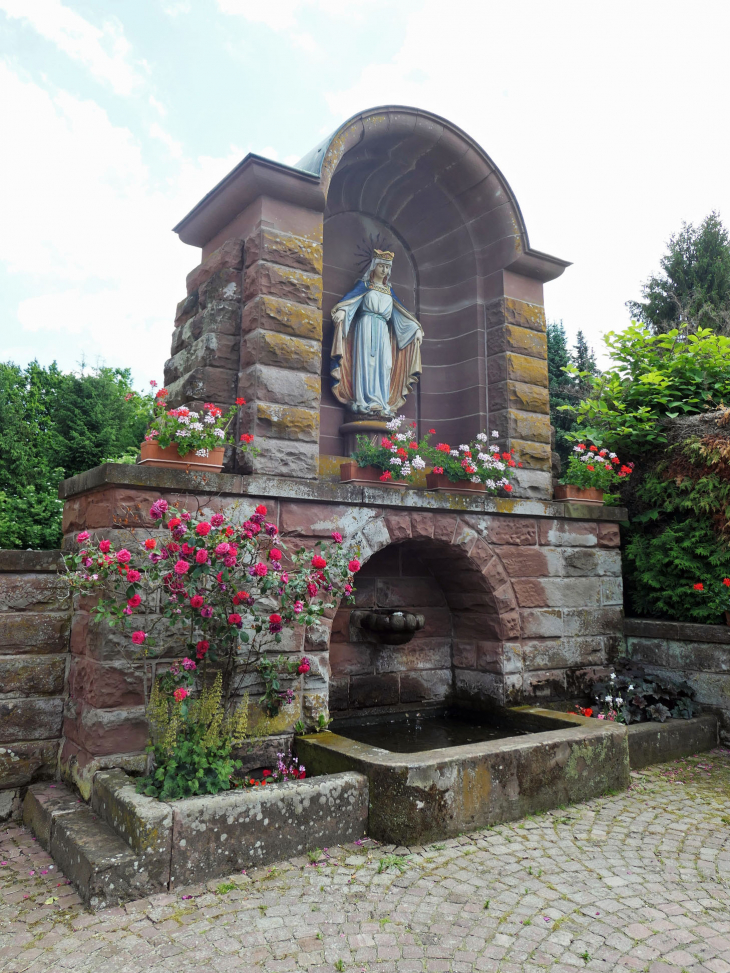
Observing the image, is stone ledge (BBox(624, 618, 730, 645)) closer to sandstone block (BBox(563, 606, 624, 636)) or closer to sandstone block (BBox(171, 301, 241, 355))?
sandstone block (BBox(563, 606, 624, 636))

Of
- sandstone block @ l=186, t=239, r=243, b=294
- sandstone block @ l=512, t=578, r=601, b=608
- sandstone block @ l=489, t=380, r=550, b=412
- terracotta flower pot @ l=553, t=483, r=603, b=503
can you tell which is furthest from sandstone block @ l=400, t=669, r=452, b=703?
sandstone block @ l=186, t=239, r=243, b=294

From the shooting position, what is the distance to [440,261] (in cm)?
692

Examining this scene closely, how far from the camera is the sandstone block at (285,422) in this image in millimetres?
4598

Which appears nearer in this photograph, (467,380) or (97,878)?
(97,878)

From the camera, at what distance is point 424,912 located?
2797 millimetres

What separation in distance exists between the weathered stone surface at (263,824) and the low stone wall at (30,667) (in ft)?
4.83

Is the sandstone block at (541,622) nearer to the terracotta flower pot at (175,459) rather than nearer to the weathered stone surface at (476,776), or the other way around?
the weathered stone surface at (476,776)

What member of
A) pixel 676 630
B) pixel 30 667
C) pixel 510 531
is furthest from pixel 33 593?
pixel 676 630

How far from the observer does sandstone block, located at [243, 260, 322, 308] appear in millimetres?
4793

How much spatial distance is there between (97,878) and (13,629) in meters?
1.79

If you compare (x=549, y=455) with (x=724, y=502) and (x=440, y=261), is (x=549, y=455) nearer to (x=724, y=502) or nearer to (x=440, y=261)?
(x=724, y=502)

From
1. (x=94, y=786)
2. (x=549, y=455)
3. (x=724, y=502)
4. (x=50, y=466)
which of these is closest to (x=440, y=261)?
(x=549, y=455)

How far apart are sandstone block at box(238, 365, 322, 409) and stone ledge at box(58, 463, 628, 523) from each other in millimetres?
582

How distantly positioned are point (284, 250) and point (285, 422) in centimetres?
127
